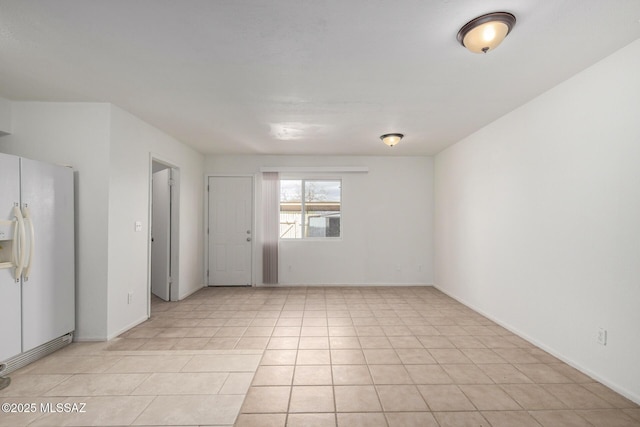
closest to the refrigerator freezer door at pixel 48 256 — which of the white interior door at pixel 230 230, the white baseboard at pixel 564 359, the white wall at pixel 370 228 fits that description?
the white interior door at pixel 230 230

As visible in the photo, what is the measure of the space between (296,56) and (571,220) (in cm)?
271

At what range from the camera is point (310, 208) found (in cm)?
599

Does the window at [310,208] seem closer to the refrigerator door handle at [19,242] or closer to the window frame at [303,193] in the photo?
the window frame at [303,193]

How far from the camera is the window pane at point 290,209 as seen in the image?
5.95 metres

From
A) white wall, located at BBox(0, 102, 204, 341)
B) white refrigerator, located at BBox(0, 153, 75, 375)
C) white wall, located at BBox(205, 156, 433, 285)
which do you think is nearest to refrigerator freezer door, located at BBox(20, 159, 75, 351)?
white refrigerator, located at BBox(0, 153, 75, 375)

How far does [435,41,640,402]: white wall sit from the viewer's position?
2.21 m

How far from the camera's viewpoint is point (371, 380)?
7.98ft

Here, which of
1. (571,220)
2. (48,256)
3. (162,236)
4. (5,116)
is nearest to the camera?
(571,220)

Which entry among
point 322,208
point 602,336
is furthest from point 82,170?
point 602,336

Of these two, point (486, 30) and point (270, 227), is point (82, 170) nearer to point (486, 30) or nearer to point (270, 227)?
point (270, 227)

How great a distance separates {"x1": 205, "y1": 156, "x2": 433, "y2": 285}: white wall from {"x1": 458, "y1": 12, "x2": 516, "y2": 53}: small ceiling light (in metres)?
3.91

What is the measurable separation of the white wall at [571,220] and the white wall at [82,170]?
4.42 meters

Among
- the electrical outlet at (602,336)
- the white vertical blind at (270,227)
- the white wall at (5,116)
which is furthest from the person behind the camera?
the white vertical blind at (270,227)

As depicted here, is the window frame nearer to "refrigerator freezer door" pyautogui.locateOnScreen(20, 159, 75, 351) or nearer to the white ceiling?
the white ceiling
